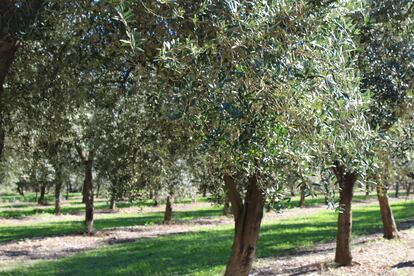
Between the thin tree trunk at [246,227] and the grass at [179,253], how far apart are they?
A: 4872 mm

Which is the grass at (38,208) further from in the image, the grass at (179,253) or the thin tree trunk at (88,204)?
the grass at (179,253)

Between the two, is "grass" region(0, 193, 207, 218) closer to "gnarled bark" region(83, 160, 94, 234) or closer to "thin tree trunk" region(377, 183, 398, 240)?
"gnarled bark" region(83, 160, 94, 234)

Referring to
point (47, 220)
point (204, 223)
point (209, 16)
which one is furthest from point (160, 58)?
point (47, 220)

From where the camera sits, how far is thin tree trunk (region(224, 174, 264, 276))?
8438 millimetres

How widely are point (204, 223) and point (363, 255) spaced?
1619cm

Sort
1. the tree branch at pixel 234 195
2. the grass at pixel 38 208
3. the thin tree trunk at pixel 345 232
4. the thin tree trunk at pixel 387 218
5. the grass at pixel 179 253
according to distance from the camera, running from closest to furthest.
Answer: the tree branch at pixel 234 195 < the thin tree trunk at pixel 345 232 < the grass at pixel 179 253 < the thin tree trunk at pixel 387 218 < the grass at pixel 38 208

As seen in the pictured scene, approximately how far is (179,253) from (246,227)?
974 centimetres

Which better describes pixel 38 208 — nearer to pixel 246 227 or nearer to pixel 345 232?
pixel 345 232

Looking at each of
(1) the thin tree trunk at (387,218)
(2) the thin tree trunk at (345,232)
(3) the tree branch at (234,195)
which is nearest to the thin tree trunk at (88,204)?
(1) the thin tree trunk at (387,218)

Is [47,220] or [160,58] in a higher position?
[160,58]

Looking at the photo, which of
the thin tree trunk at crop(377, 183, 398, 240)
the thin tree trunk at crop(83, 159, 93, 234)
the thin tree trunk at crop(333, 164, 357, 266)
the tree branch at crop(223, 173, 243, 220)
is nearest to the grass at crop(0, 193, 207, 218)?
the thin tree trunk at crop(83, 159, 93, 234)

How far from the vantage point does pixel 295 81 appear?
3.85 m

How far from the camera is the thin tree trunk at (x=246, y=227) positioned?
332 inches

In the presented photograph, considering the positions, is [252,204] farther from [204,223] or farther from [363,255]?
[204,223]
